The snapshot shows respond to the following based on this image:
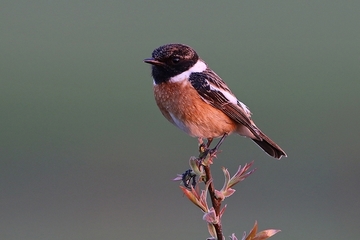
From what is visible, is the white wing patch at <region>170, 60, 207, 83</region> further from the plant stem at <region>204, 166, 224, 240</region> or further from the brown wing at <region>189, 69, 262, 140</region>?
the plant stem at <region>204, 166, 224, 240</region>

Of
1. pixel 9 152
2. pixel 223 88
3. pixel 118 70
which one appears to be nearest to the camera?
pixel 223 88

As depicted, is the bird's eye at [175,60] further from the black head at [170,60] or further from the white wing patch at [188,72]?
the white wing patch at [188,72]

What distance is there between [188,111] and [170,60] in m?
0.39

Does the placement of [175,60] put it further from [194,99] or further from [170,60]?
[194,99]

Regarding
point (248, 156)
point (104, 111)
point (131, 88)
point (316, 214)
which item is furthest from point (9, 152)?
point (316, 214)

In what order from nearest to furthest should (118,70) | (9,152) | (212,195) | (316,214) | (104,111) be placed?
(212,195), (316,214), (9,152), (104,111), (118,70)

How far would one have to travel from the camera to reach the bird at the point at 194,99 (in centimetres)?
502

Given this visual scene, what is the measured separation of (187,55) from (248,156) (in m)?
9.32

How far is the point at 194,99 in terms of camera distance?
17.0 feet

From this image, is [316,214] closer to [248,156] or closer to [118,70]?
[248,156]

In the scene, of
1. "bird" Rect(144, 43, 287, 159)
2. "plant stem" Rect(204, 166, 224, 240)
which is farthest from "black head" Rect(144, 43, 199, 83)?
"plant stem" Rect(204, 166, 224, 240)

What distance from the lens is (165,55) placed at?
493 centimetres

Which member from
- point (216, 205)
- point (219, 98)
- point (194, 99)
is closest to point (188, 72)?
point (194, 99)

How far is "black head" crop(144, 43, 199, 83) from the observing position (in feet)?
16.1
